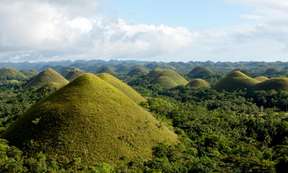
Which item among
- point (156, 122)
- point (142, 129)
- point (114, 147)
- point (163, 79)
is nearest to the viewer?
point (114, 147)

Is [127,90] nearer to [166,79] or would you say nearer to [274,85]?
[274,85]

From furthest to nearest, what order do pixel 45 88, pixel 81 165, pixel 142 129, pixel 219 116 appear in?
pixel 45 88 → pixel 219 116 → pixel 142 129 → pixel 81 165

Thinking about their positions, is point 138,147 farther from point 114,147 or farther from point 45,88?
point 45,88

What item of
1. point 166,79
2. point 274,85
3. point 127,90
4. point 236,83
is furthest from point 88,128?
point 166,79

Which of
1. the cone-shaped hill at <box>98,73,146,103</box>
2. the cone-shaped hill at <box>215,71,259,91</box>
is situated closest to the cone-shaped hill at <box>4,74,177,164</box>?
the cone-shaped hill at <box>98,73,146,103</box>

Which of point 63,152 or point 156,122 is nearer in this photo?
point 63,152

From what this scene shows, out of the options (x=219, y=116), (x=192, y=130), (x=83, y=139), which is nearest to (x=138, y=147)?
(x=83, y=139)
